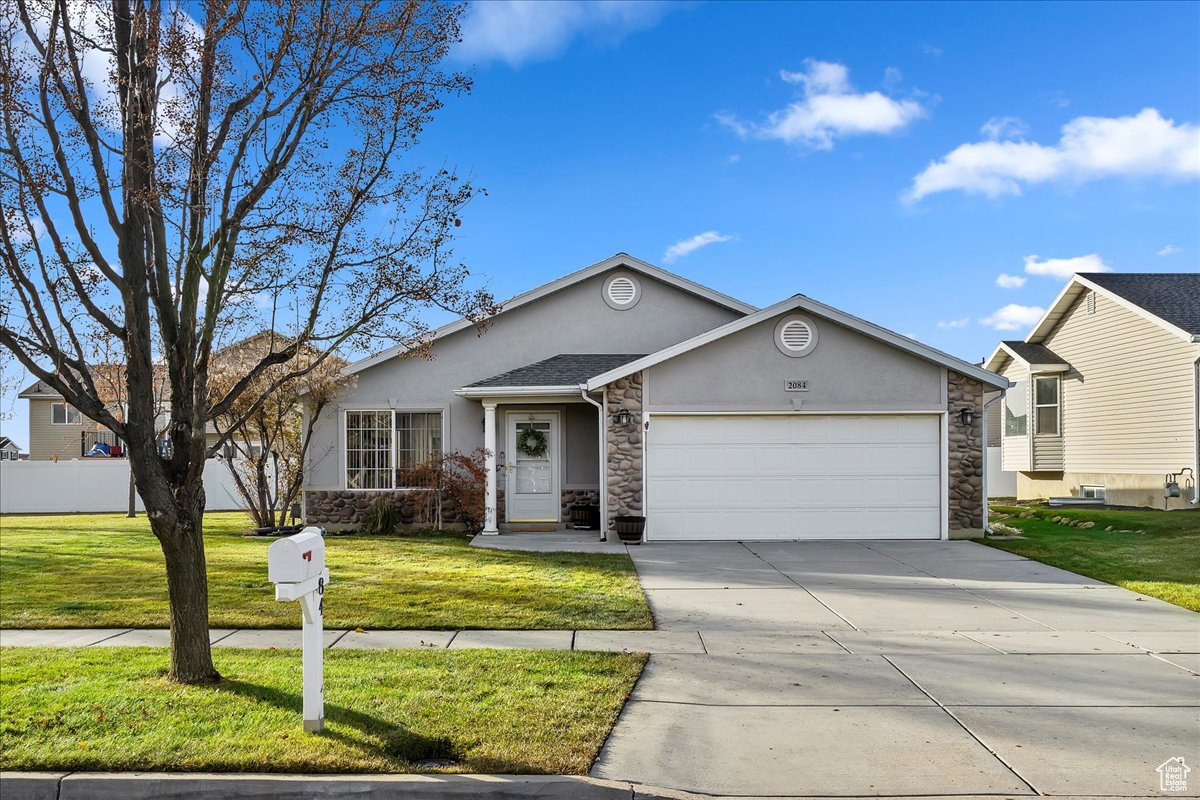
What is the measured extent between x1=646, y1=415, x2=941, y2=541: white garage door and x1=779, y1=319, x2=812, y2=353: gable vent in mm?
1234

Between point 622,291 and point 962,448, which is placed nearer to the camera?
point 962,448

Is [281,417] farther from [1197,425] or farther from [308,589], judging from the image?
[1197,425]

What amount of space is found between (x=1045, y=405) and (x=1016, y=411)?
1031mm

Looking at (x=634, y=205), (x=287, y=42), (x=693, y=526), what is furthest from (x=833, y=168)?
(x=287, y=42)

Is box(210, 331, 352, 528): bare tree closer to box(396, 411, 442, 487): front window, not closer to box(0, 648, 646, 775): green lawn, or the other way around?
box(396, 411, 442, 487): front window

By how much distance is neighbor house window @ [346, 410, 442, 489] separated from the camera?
17.4 metres

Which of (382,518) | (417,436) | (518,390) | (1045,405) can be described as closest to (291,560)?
(518,390)

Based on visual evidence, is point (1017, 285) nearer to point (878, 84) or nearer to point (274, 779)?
point (878, 84)

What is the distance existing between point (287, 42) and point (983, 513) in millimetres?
13422

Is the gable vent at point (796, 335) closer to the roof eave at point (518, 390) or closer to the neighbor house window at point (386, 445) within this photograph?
the roof eave at point (518, 390)

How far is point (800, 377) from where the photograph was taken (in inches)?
582

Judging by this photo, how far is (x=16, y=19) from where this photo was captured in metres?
6.04

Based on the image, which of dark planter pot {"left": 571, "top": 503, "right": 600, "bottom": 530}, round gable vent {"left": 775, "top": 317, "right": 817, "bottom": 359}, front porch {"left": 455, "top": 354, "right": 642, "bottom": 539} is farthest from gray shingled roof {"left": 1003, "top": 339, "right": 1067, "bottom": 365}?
dark planter pot {"left": 571, "top": 503, "right": 600, "bottom": 530}

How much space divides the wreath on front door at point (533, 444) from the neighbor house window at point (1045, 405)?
1574 cm
